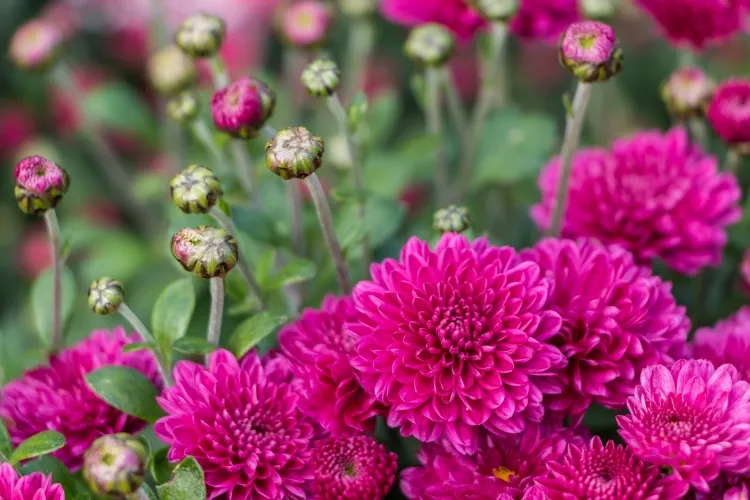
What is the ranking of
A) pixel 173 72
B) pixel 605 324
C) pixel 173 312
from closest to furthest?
pixel 605 324
pixel 173 312
pixel 173 72

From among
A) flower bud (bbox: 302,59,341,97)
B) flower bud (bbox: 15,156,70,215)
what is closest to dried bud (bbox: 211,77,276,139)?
flower bud (bbox: 302,59,341,97)

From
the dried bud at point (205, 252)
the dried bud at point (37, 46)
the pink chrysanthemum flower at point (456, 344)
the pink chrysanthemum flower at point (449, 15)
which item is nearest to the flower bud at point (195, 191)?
the dried bud at point (205, 252)

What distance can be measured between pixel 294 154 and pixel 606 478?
32 cm

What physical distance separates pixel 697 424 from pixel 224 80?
1.79 ft

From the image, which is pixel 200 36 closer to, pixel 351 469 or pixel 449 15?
pixel 449 15

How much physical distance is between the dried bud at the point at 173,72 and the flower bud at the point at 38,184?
0.36 meters

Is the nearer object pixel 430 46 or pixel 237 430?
pixel 237 430

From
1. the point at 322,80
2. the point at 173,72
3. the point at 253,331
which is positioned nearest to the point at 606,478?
the point at 253,331

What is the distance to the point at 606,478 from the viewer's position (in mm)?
589

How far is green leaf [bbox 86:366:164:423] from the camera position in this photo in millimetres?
673

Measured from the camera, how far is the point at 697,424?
59 cm

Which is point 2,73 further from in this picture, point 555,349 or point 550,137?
point 555,349

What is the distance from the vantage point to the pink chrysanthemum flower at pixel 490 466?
24.6 inches

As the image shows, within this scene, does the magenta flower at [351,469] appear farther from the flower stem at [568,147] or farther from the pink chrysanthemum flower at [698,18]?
the pink chrysanthemum flower at [698,18]
